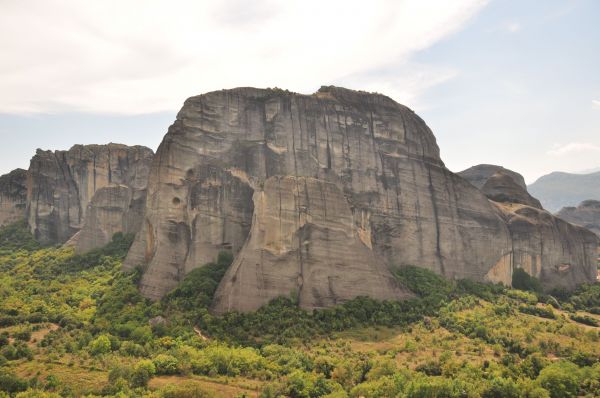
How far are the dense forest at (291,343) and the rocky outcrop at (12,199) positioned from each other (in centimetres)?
3344

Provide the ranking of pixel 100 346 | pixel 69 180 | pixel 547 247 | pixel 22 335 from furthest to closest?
pixel 69 180 → pixel 547 247 → pixel 22 335 → pixel 100 346

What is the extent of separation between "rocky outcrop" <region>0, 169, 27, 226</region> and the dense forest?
3344 centimetres

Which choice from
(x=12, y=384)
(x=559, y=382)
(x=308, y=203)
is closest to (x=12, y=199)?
(x=308, y=203)

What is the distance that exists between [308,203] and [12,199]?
6038 centimetres

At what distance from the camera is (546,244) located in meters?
65.4

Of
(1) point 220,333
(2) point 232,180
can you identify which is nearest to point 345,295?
(1) point 220,333

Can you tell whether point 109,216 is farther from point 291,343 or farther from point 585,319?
point 585,319

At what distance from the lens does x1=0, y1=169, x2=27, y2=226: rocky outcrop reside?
90.2m

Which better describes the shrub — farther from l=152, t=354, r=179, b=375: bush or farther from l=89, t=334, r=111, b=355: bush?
l=152, t=354, r=179, b=375: bush

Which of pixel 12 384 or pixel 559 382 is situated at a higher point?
pixel 12 384

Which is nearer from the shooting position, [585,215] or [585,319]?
[585,319]

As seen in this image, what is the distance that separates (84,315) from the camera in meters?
49.7

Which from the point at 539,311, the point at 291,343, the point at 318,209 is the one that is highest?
the point at 318,209

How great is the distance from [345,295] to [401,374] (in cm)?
1271
